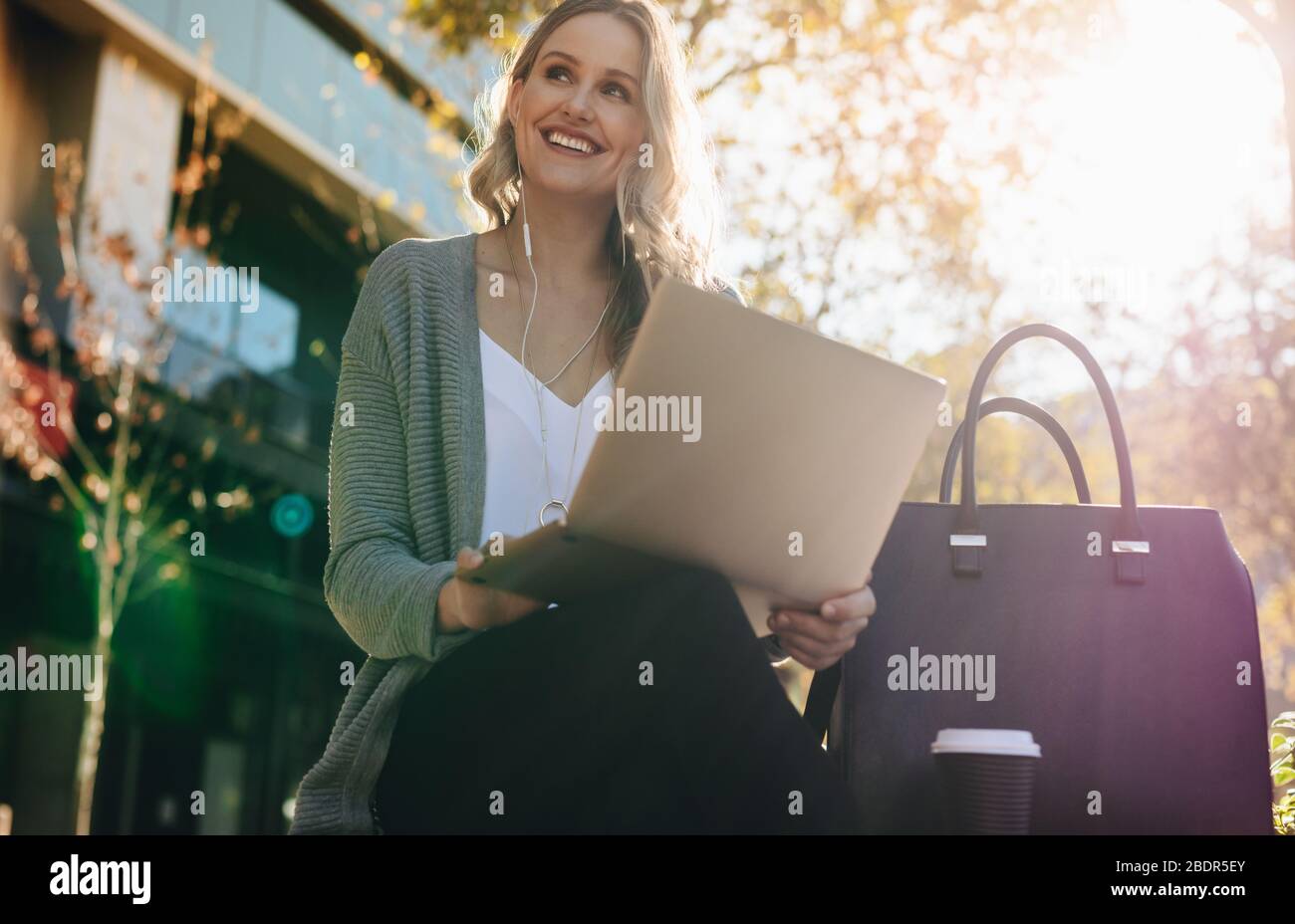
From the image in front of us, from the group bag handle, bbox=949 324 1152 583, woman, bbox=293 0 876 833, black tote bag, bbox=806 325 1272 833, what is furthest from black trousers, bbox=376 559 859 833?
bag handle, bbox=949 324 1152 583

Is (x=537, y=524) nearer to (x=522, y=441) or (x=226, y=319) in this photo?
(x=522, y=441)

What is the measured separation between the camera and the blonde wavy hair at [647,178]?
9.07 ft

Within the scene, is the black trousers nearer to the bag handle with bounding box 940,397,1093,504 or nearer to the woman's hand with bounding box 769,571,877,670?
the woman's hand with bounding box 769,571,877,670

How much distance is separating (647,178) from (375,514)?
104cm

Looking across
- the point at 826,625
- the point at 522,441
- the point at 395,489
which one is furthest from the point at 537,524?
the point at 826,625

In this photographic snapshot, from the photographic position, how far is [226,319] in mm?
12852

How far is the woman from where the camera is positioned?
64.7 inches

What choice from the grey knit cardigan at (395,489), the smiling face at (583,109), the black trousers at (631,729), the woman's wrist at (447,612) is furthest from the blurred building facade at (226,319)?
the black trousers at (631,729)

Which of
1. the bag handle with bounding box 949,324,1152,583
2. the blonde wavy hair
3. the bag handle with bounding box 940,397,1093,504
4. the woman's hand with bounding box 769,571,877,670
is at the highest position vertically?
the blonde wavy hair

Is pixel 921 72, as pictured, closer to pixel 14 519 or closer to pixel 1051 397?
pixel 1051 397

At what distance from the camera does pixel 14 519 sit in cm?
1025

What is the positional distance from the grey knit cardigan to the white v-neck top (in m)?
0.09

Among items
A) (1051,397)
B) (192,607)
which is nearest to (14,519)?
(192,607)
